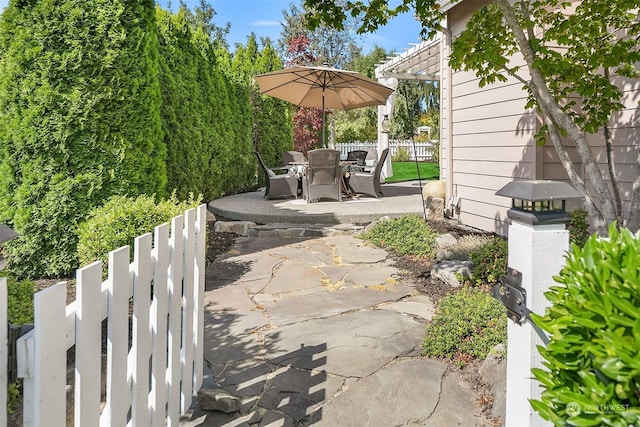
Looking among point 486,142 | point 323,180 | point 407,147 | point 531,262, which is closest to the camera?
point 531,262

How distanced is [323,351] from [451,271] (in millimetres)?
1616

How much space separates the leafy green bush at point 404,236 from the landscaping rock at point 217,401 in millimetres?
3072

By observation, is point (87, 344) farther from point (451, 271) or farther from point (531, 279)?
point (451, 271)

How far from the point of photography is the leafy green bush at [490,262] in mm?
3441

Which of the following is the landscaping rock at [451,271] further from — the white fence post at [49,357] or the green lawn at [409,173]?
the green lawn at [409,173]

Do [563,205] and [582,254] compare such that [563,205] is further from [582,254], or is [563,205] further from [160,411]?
[160,411]

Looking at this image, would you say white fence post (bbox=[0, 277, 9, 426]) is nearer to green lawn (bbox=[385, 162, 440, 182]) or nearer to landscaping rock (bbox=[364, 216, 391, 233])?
landscaping rock (bbox=[364, 216, 391, 233])

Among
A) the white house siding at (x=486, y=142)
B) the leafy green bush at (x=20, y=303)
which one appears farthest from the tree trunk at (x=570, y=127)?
the leafy green bush at (x=20, y=303)

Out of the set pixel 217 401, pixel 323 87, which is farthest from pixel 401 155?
pixel 217 401

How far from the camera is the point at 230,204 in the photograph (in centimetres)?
768

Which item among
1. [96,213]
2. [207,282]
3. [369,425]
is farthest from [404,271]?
[96,213]

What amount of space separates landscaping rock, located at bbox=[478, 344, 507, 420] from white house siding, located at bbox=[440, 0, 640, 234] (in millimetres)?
2707

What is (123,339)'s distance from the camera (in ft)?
4.45

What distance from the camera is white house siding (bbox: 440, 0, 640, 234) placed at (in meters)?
4.02
